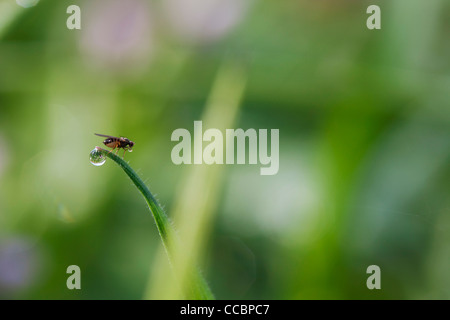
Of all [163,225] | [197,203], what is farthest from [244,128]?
[163,225]

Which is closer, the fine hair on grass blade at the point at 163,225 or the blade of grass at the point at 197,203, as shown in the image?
the fine hair on grass blade at the point at 163,225

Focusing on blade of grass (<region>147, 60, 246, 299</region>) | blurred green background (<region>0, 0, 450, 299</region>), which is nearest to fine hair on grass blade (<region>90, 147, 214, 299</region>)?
blade of grass (<region>147, 60, 246, 299</region>)

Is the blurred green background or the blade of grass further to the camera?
the blurred green background

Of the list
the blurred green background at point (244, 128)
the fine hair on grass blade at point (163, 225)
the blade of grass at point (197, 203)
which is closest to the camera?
the fine hair on grass blade at point (163, 225)

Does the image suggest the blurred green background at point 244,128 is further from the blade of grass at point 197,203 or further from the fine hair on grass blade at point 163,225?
the fine hair on grass blade at point 163,225

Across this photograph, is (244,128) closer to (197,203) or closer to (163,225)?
(197,203)

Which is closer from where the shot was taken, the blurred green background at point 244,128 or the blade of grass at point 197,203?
the blade of grass at point 197,203

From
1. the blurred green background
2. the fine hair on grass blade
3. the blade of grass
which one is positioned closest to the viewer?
the fine hair on grass blade

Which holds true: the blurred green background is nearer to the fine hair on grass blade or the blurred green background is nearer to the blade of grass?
the blade of grass

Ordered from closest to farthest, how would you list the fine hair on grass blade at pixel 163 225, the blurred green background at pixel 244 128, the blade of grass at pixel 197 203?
the fine hair on grass blade at pixel 163 225, the blade of grass at pixel 197 203, the blurred green background at pixel 244 128

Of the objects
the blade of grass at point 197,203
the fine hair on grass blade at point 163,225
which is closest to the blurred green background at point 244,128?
the blade of grass at point 197,203
